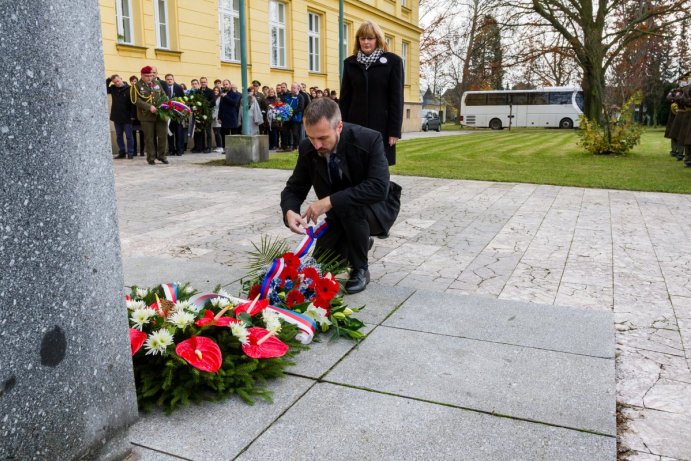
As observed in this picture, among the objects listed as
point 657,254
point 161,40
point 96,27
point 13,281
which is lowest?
point 657,254

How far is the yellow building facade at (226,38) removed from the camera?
50.2 feet

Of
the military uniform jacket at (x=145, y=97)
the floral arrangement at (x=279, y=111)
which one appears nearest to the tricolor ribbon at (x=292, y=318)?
the military uniform jacket at (x=145, y=97)

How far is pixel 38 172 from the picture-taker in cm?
184

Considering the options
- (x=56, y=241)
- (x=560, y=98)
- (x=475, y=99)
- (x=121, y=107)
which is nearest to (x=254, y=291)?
(x=56, y=241)

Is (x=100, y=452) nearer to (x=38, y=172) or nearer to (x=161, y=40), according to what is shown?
(x=38, y=172)

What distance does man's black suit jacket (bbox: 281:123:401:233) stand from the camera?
13.0 feet

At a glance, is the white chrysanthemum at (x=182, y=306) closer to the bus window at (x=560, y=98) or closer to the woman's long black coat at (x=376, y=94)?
the woman's long black coat at (x=376, y=94)

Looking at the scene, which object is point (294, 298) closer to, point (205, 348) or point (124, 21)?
point (205, 348)

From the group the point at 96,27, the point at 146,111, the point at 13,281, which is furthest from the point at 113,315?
the point at 146,111

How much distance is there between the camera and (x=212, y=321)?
9.56 feet

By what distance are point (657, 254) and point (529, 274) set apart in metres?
1.45

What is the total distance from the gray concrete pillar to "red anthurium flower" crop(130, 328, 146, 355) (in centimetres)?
49

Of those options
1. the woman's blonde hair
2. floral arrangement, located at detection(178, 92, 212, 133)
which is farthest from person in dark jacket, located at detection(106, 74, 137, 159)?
the woman's blonde hair

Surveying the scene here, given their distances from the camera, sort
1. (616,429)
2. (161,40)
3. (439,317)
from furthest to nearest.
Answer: (161,40) → (439,317) → (616,429)
